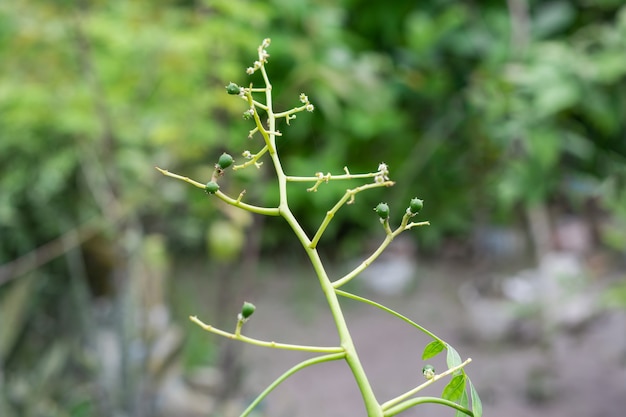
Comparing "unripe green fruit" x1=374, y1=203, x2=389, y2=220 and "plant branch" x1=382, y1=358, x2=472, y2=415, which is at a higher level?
"unripe green fruit" x1=374, y1=203, x2=389, y2=220

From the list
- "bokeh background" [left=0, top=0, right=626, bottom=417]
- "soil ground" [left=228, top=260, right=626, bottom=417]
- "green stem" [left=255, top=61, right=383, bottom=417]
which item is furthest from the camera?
"soil ground" [left=228, top=260, right=626, bottom=417]

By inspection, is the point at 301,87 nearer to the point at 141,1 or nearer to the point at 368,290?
the point at 141,1

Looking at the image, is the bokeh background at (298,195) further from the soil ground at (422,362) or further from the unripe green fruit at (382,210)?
the unripe green fruit at (382,210)

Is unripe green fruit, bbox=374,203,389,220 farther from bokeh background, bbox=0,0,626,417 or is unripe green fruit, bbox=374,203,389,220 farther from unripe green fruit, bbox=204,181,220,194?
bokeh background, bbox=0,0,626,417

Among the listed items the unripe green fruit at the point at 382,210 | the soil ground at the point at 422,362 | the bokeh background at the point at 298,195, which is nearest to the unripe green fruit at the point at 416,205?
the unripe green fruit at the point at 382,210

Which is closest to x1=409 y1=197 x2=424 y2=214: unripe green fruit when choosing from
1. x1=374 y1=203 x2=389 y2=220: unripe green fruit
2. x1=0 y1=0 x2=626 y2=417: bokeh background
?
x1=374 y1=203 x2=389 y2=220: unripe green fruit
